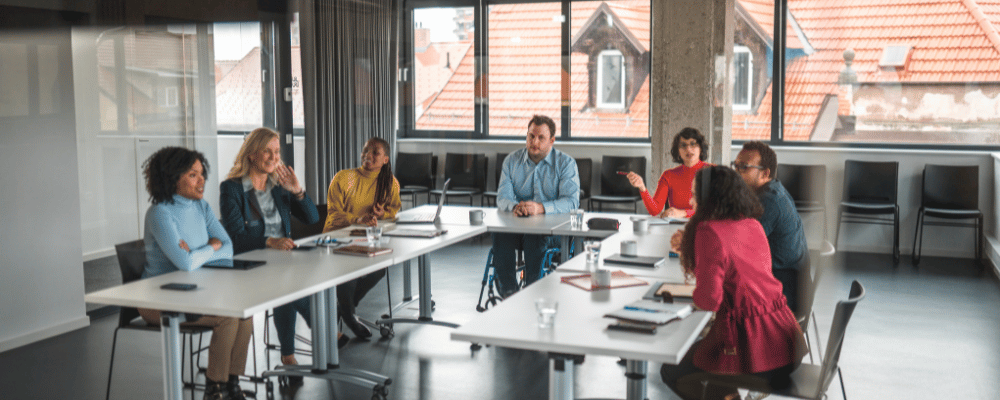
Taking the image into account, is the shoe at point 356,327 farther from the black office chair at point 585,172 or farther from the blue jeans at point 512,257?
the black office chair at point 585,172

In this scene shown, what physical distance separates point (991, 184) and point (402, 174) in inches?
215

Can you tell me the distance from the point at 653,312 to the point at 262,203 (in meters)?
2.25

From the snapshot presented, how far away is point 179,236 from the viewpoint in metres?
3.34

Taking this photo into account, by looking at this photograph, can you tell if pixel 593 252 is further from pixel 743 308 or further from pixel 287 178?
pixel 287 178

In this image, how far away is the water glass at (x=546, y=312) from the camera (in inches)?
95.3

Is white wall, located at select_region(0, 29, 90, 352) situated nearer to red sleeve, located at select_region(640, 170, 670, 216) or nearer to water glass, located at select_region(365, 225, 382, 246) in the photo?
water glass, located at select_region(365, 225, 382, 246)

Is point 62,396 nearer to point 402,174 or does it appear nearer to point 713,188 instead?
point 713,188

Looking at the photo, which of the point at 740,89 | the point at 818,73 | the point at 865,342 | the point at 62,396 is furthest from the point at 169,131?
the point at 818,73

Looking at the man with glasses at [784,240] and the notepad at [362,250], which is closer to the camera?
the man with glasses at [784,240]

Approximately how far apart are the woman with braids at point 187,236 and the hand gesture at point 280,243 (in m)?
0.26

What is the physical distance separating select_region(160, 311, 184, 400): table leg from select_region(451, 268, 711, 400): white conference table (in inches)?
44.6

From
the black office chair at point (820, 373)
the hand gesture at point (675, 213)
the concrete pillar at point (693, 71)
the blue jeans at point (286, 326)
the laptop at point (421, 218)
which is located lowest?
the blue jeans at point (286, 326)

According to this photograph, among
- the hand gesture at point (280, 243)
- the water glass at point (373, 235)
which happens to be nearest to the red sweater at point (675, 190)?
the water glass at point (373, 235)

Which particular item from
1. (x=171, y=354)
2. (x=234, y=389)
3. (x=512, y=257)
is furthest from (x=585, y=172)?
(x=171, y=354)
